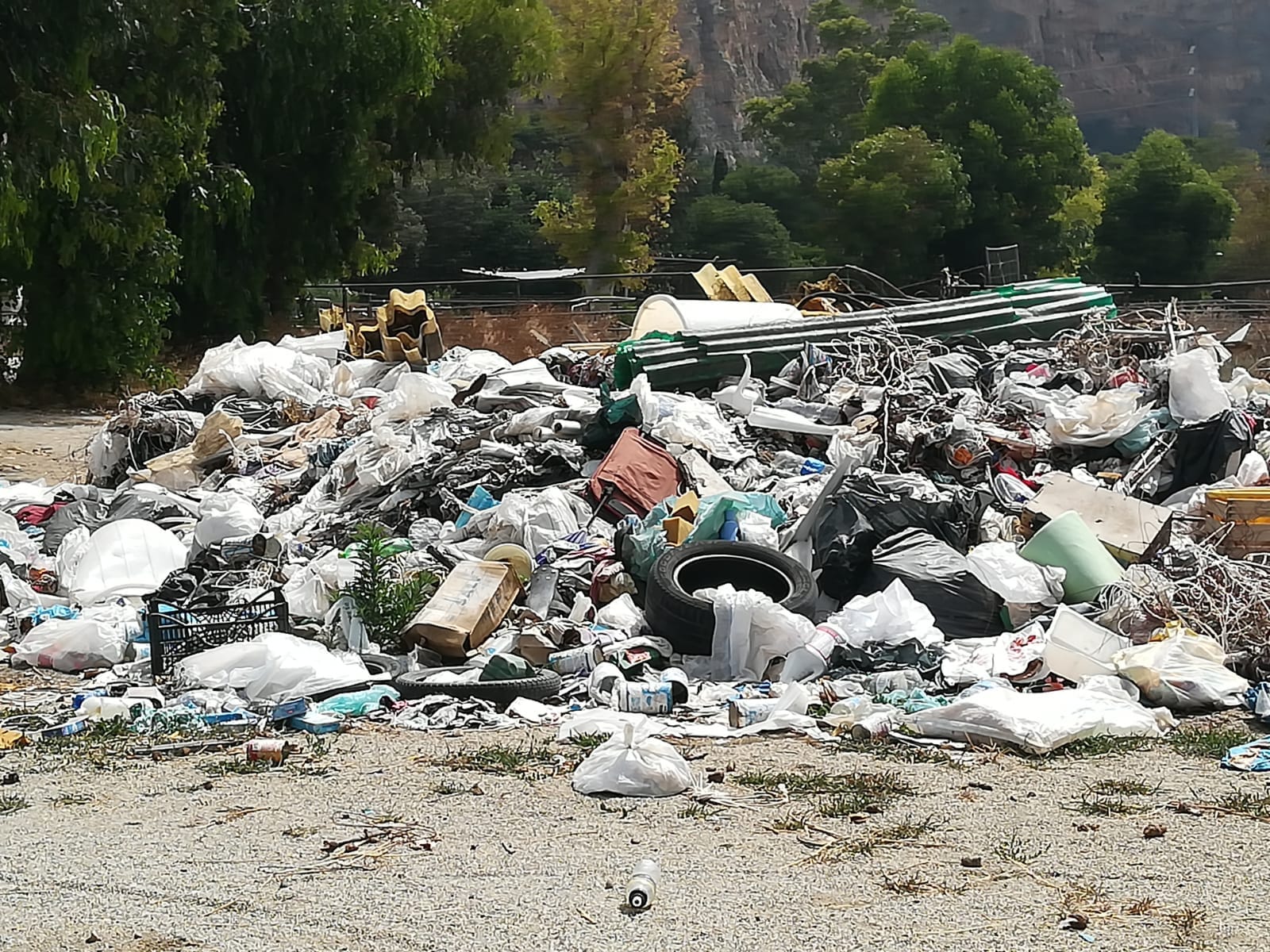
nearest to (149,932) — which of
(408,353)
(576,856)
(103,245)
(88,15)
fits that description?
(576,856)

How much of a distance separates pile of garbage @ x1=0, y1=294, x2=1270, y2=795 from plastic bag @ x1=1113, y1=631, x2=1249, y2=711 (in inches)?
0.5

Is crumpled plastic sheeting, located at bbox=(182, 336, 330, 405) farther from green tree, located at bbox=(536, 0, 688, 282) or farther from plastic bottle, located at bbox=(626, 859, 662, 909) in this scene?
green tree, located at bbox=(536, 0, 688, 282)

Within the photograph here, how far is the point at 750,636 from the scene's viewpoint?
5859 millimetres

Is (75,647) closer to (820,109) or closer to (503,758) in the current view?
(503,758)

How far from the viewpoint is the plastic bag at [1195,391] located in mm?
8055

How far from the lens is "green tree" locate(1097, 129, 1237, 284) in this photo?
44.9 meters

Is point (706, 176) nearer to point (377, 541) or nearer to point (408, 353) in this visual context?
point (408, 353)

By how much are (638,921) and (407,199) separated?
48923mm

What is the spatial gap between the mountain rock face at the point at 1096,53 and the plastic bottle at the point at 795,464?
98.0 m

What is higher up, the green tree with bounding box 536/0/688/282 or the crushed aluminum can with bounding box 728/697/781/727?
the green tree with bounding box 536/0/688/282

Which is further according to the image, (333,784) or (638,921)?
(333,784)

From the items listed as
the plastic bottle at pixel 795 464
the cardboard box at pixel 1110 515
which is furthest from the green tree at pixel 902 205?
the cardboard box at pixel 1110 515

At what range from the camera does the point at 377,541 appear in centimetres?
621

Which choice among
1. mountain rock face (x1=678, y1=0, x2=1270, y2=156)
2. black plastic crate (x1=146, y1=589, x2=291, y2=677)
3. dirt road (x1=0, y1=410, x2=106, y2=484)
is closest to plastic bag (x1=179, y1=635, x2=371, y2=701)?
black plastic crate (x1=146, y1=589, x2=291, y2=677)
